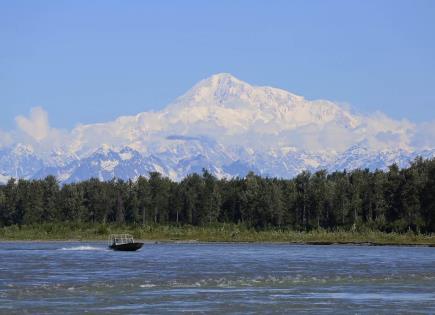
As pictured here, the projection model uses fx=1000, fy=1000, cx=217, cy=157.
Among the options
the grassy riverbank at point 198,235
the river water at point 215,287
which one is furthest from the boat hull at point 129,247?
the grassy riverbank at point 198,235

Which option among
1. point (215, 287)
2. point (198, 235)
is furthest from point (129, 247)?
point (215, 287)

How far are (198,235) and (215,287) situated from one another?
12383 centimetres

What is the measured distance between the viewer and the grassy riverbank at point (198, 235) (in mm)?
173375

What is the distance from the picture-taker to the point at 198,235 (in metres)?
189

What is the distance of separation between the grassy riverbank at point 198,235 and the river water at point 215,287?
75.9m

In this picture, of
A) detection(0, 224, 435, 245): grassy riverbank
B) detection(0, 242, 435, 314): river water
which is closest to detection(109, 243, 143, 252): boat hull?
detection(0, 242, 435, 314): river water

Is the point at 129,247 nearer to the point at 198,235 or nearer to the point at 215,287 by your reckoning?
the point at 198,235

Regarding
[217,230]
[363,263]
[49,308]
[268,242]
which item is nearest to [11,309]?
[49,308]

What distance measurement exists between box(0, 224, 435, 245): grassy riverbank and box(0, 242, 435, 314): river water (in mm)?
75858

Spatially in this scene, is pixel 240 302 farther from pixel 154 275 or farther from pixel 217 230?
pixel 217 230

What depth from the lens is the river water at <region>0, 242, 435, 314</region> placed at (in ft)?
173

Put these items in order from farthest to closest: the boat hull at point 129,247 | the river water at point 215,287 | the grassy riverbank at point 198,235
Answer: the grassy riverbank at point 198,235 → the boat hull at point 129,247 → the river water at point 215,287

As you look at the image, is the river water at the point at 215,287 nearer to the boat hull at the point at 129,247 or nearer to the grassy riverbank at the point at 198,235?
the boat hull at the point at 129,247

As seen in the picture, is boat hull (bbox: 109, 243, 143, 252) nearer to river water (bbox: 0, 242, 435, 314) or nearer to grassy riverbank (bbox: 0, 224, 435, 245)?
river water (bbox: 0, 242, 435, 314)
